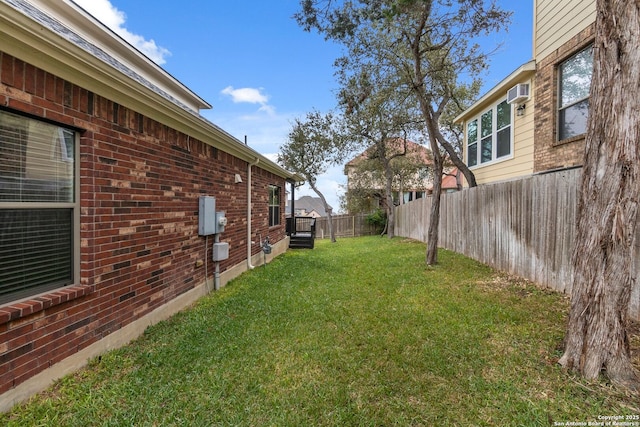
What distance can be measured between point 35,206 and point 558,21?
9.32 m

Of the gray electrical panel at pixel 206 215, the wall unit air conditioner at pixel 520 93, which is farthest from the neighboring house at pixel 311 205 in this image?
the gray electrical panel at pixel 206 215

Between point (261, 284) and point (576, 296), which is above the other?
point (576, 296)

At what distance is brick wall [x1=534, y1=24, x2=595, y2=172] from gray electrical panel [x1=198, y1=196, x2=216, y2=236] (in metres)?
6.79

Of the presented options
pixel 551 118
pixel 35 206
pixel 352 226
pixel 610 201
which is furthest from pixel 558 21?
pixel 352 226

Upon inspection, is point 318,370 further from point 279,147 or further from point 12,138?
point 279,147

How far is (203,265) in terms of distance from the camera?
5480mm

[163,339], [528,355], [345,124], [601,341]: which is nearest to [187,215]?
[163,339]

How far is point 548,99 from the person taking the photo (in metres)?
6.76

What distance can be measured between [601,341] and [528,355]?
0.62m

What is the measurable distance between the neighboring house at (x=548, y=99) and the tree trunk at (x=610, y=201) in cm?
407

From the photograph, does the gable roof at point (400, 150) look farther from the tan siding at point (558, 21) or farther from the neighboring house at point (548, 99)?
the tan siding at point (558, 21)

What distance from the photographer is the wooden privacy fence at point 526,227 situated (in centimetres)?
462

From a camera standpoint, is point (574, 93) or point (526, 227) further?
point (574, 93)

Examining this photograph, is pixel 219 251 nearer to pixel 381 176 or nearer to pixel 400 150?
pixel 381 176
